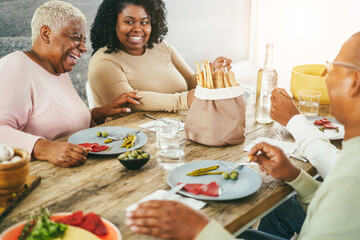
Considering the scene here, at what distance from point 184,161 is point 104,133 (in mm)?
427

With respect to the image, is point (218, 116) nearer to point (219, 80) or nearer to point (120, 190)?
point (219, 80)

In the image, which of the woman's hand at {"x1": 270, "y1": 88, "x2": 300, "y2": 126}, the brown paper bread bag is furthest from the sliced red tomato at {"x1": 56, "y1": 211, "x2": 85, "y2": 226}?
the woman's hand at {"x1": 270, "y1": 88, "x2": 300, "y2": 126}

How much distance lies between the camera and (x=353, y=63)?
3.16 ft

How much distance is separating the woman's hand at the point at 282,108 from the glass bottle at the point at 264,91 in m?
0.21

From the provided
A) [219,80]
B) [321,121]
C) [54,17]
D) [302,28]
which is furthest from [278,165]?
[302,28]

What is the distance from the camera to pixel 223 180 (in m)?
1.30

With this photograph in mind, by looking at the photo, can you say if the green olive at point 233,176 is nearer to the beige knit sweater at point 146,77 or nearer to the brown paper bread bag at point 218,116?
the brown paper bread bag at point 218,116

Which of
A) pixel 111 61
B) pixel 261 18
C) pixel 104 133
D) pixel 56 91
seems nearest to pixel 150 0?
pixel 111 61

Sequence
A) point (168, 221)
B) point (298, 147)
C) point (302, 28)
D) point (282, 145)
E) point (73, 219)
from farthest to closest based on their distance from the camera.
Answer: point (302, 28) → point (282, 145) → point (298, 147) → point (73, 219) → point (168, 221)

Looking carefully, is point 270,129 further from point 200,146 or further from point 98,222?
point 98,222

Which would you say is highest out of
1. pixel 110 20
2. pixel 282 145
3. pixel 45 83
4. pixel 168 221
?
pixel 110 20

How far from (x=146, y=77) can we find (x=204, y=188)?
4.79 feet

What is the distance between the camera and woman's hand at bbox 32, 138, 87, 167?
1.43 meters

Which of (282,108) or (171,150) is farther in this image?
(282,108)
